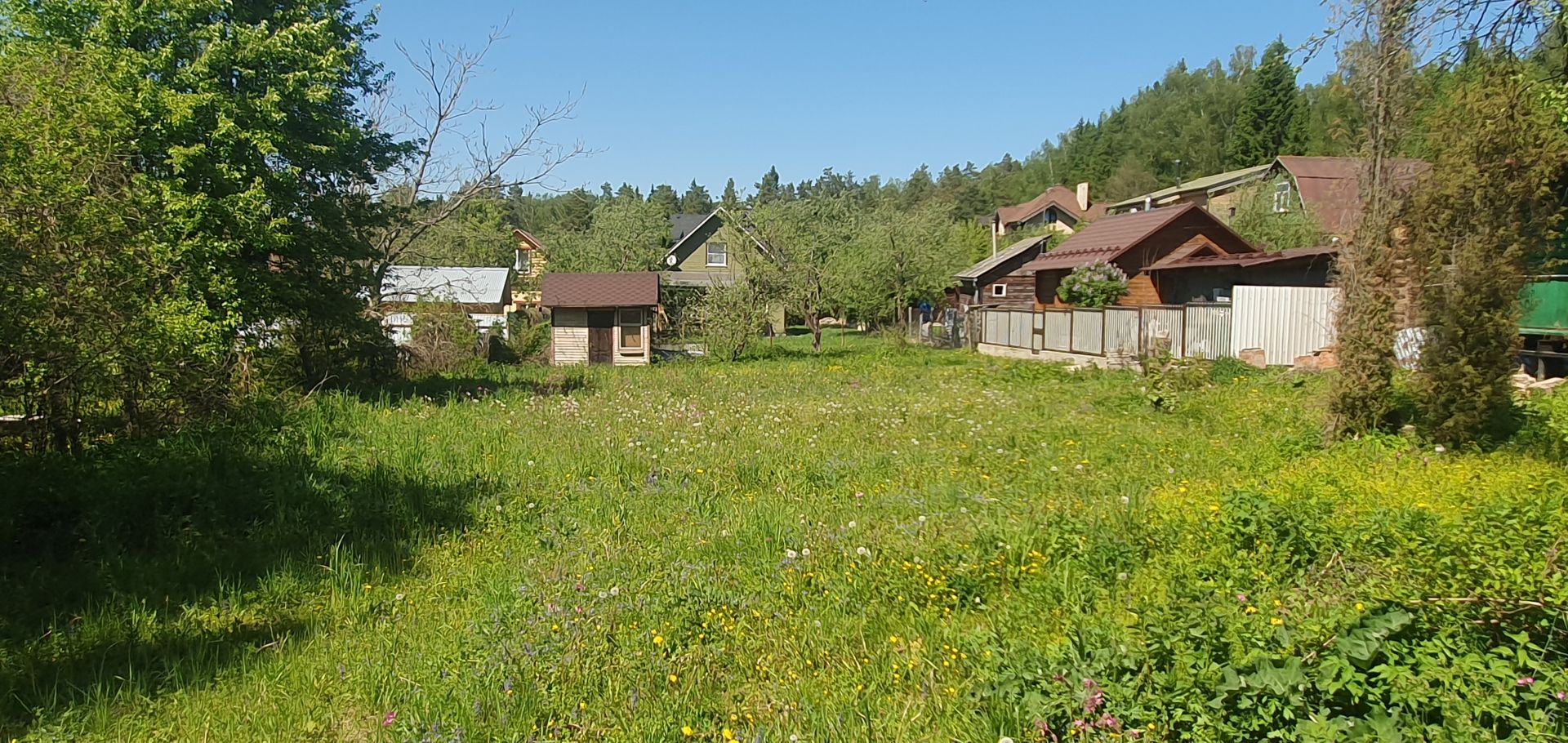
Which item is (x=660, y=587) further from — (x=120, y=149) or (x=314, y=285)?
(x=314, y=285)

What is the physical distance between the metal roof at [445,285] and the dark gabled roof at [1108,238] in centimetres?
1994

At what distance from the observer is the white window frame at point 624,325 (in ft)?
101

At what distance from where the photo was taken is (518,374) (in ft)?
75.3

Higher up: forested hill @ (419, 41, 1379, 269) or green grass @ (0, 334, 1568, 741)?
forested hill @ (419, 41, 1379, 269)

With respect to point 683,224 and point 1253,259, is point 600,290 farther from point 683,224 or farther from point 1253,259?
point 683,224

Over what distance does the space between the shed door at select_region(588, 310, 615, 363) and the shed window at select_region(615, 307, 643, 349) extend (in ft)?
0.97

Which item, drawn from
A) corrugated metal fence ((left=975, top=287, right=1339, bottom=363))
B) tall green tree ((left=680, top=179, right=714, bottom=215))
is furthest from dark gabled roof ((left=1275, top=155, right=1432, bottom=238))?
tall green tree ((left=680, top=179, right=714, bottom=215))

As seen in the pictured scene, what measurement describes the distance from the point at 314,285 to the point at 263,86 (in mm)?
3651

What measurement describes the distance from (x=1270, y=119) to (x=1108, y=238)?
49.7 metres

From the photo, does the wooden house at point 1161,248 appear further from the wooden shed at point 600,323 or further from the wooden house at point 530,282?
the wooden house at point 530,282

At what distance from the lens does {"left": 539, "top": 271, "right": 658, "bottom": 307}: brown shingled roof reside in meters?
30.5

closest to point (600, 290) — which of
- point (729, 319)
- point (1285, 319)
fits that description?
point (729, 319)

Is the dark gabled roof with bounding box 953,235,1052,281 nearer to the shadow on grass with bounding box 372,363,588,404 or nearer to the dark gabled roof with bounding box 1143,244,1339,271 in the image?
the dark gabled roof with bounding box 1143,244,1339,271

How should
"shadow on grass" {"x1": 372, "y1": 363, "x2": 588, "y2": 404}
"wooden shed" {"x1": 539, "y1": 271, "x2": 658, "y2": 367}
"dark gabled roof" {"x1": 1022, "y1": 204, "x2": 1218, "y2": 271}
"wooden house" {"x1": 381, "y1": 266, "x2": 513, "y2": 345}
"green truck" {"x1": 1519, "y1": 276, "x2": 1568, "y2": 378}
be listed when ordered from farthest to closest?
"wooden shed" {"x1": 539, "y1": 271, "x2": 658, "y2": 367}, "dark gabled roof" {"x1": 1022, "y1": 204, "x2": 1218, "y2": 271}, "wooden house" {"x1": 381, "y1": 266, "x2": 513, "y2": 345}, "shadow on grass" {"x1": 372, "y1": 363, "x2": 588, "y2": 404}, "green truck" {"x1": 1519, "y1": 276, "x2": 1568, "y2": 378}
